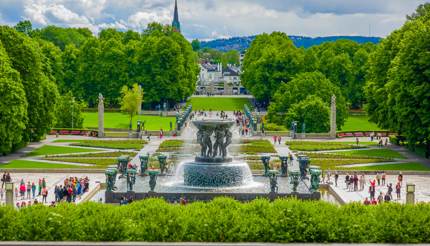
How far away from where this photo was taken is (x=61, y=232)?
19734 millimetres

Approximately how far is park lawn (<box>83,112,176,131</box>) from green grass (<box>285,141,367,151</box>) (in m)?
22.8

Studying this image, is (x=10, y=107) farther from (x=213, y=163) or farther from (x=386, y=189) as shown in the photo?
(x=386, y=189)

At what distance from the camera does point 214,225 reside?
2041 centimetres

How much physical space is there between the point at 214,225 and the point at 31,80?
48.0 m

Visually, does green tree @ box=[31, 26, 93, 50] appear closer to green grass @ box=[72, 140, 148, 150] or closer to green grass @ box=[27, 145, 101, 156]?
green grass @ box=[72, 140, 148, 150]

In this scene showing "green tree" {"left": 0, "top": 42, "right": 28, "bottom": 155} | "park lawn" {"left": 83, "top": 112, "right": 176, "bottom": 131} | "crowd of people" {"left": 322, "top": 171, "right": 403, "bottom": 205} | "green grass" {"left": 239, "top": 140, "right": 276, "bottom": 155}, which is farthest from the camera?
"park lawn" {"left": 83, "top": 112, "right": 176, "bottom": 131}

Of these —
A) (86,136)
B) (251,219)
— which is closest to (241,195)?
(251,219)

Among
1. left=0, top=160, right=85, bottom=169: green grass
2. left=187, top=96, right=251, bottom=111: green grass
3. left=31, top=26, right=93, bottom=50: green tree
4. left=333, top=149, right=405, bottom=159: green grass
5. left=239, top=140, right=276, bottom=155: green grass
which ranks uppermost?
left=31, top=26, right=93, bottom=50: green tree

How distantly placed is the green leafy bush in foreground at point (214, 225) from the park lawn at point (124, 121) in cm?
6893

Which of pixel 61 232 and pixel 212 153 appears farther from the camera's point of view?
pixel 212 153

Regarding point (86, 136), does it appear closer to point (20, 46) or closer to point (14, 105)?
point (20, 46)

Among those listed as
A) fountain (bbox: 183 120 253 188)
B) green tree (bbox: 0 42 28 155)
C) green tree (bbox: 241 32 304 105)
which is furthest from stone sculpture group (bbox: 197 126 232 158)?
green tree (bbox: 241 32 304 105)

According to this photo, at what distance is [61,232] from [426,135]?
43.6 m

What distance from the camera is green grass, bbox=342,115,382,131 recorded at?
9212 cm
